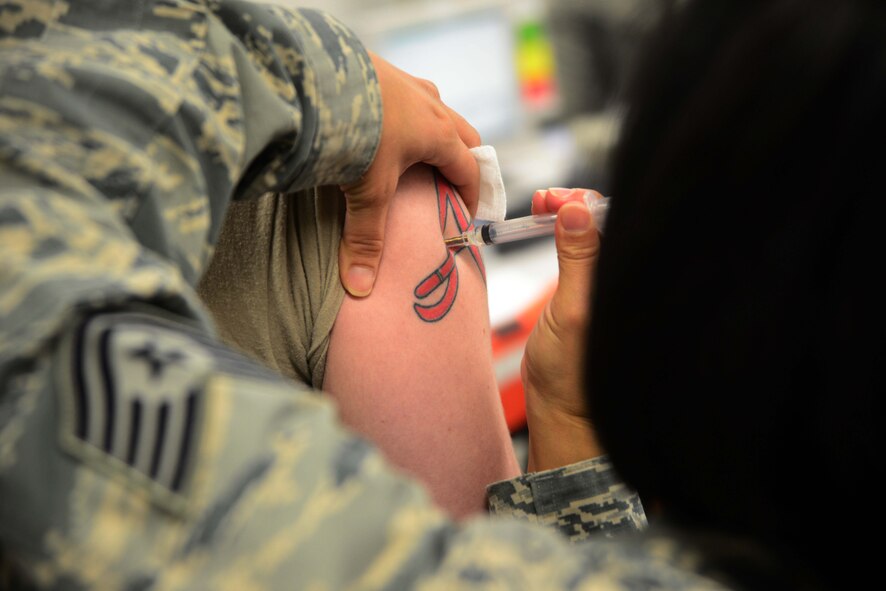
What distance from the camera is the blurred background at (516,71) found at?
2.47m

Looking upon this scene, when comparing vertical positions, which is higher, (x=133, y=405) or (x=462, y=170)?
(x=462, y=170)

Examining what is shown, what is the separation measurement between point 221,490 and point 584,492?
509 millimetres

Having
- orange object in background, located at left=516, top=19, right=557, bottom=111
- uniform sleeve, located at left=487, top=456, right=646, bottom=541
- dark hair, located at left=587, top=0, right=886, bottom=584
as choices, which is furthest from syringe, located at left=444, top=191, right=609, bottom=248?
orange object in background, located at left=516, top=19, right=557, bottom=111

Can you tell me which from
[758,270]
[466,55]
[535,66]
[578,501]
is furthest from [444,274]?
[535,66]

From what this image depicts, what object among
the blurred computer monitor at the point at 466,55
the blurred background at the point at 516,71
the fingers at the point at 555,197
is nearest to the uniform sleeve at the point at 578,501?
the fingers at the point at 555,197

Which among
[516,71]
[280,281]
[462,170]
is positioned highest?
[516,71]

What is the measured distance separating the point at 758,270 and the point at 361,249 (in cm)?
50

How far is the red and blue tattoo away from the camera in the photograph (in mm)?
907

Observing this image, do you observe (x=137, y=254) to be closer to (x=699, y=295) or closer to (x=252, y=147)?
(x=252, y=147)

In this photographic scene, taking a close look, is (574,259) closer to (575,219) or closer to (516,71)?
(575,219)

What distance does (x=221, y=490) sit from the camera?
16.1 inches

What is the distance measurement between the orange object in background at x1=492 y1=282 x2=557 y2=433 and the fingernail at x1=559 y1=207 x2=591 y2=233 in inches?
42.9

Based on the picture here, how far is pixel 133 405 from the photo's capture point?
0.42 metres

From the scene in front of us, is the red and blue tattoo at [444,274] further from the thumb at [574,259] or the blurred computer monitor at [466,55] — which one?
the blurred computer monitor at [466,55]
